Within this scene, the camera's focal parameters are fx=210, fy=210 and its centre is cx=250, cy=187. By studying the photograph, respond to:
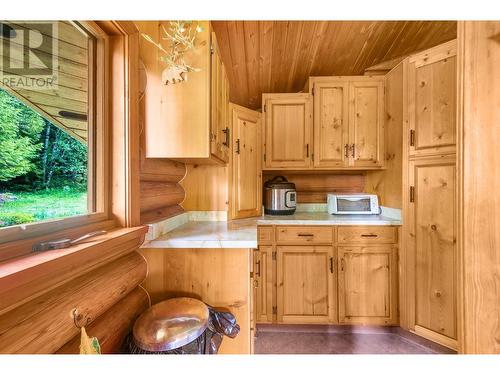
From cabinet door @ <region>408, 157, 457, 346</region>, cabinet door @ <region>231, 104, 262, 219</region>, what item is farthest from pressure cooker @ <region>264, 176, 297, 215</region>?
cabinet door @ <region>408, 157, 457, 346</region>

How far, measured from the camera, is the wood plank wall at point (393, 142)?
1789 mm

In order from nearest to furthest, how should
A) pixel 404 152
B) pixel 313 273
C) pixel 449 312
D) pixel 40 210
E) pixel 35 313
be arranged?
pixel 35 313, pixel 40 210, pixel 449 312, pixel 404 152, pixel 313 273

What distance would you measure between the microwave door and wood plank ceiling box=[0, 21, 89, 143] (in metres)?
2.00

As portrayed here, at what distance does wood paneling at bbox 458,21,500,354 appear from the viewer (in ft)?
2.56

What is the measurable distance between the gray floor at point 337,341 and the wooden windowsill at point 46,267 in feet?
4.84

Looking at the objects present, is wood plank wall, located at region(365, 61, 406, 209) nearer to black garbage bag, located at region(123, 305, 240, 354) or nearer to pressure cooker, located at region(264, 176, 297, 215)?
pressure cooker, located at region(264, 176, 297, 215)

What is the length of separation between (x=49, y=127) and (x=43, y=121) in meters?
0.02

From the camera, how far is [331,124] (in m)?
2.01

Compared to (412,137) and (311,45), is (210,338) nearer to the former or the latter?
(412,137)

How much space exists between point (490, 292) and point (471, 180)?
0.42m

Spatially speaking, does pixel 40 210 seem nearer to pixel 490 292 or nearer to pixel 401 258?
pixel 490 292

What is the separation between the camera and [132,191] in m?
0.95

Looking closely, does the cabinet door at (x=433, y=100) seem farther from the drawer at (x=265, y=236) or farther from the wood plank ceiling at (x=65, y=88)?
the wood plank ceiling at (x=65, y=88)
